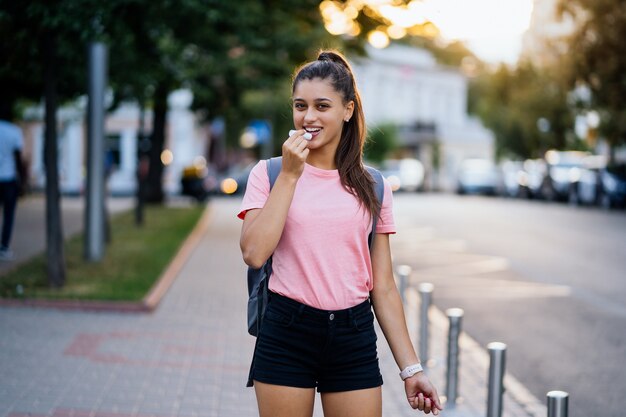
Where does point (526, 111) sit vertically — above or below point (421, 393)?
above

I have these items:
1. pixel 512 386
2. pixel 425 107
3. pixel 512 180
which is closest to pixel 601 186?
pixel 512 180

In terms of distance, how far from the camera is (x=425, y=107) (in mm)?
79625

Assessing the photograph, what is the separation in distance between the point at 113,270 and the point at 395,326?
1016cm

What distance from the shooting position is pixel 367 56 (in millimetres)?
18469

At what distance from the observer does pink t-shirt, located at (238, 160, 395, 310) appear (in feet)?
11.2

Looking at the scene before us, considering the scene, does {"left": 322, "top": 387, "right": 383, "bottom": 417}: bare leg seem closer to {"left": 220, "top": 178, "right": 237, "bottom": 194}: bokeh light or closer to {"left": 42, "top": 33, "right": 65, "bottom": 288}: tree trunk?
{"left": 42, "top": 33, "right": 65, "bottom": 288}: tree trunk

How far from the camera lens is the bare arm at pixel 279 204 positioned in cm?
328

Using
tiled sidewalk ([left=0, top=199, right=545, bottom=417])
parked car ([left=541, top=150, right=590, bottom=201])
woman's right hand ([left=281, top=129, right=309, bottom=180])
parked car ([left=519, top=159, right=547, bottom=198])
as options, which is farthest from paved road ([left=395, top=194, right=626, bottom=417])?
parked car ([left=519, top=159, right=547, bottom=198])

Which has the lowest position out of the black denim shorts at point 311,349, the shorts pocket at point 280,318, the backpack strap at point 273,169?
the black denim shorts at point 311,349

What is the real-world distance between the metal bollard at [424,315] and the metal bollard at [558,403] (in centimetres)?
320

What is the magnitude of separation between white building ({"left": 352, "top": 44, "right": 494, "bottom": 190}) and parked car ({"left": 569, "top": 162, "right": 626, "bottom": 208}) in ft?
103

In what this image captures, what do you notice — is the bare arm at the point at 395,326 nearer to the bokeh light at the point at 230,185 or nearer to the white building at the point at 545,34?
the white building at the point at 545,34

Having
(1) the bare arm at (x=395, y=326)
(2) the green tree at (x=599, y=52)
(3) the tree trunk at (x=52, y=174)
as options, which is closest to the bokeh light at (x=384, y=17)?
(3) the tree trunk at (x=52, y=174)

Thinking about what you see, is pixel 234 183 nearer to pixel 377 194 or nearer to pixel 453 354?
pixel 453 354
